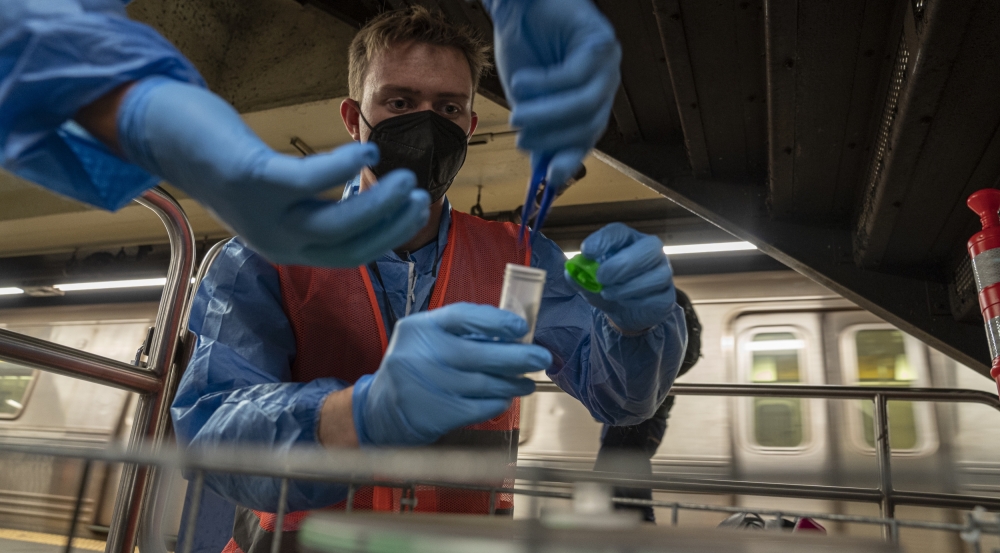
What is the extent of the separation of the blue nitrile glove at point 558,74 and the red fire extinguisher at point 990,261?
1113mm

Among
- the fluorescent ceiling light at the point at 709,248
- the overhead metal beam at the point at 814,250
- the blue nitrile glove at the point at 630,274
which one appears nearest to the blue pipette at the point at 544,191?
the blue nitrile glove at the point at 630,274

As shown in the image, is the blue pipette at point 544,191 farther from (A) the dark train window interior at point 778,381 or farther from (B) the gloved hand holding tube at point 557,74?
(A) the dark train window interior at point 778,381

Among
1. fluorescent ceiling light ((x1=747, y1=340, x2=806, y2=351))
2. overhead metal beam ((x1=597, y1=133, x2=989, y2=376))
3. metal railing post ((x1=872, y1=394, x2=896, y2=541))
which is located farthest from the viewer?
fluorescent ceiling light ((x1=747, y1=340, x2=806, y2=351))

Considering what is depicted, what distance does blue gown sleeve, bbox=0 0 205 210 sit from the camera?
30.8 inches

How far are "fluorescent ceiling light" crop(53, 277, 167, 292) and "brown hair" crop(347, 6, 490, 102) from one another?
5.24 metres

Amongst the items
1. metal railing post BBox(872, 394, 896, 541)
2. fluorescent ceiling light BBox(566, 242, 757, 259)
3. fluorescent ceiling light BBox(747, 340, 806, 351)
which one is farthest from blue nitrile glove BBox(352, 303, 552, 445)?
fluorescent ceiling light BBox(747, 340, 806, 351)

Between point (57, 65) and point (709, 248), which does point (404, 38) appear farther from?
point (709, 248)

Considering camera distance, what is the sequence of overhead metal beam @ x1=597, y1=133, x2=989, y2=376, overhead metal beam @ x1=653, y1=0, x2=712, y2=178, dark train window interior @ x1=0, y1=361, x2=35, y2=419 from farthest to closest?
dark train window interior @ x1=0, y1=361, x2=35, y2=419
overhead metal beam @ x1=597, y1=133, x2=989, y2=376
overhead metal beam @ x1=653, y1=0, x2=712, y2=178

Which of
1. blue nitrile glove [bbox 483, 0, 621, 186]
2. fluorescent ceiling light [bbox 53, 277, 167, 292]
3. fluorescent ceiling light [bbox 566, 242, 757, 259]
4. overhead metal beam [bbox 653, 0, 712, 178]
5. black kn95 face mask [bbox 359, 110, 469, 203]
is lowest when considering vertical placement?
blue nitrile glove [bbox 483, 0, 621, 186]

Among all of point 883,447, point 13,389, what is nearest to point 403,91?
point 883,447

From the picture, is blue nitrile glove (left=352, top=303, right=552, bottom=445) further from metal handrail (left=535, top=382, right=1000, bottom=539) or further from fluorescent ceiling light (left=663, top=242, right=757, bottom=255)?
fluorescent ceiling light (left=663, top=242, right=757, bottom=255)

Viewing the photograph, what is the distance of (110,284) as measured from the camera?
255 inches

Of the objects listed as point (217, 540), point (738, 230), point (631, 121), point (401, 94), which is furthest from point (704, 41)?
point (217, 540)

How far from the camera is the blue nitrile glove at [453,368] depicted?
0.84 m
